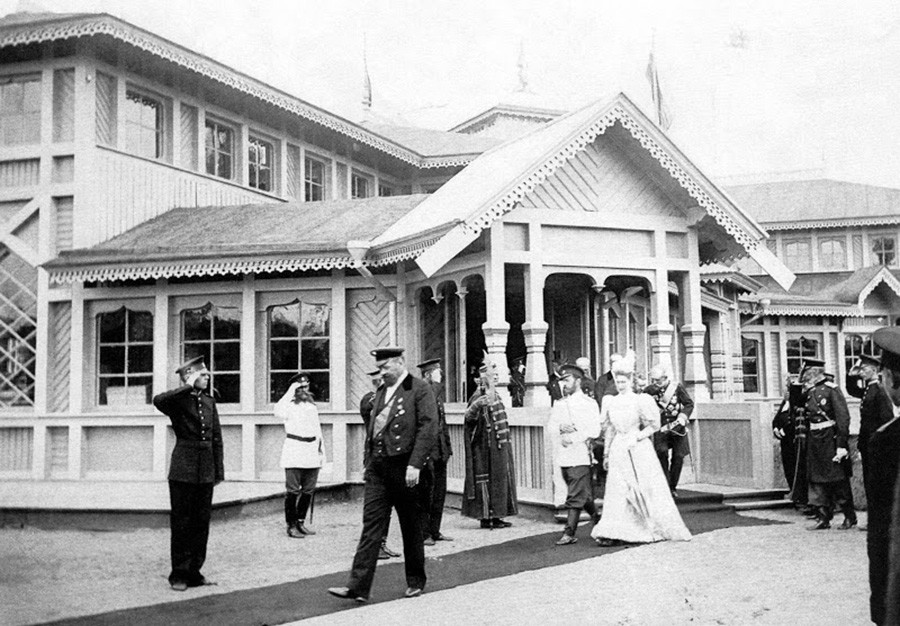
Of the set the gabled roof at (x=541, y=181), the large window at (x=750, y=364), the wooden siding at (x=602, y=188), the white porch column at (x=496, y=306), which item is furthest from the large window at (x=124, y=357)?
the large window at (x=750, y=364)

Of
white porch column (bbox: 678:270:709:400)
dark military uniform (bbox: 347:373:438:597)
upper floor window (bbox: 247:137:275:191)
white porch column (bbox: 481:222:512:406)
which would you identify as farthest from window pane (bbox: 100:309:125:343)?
dark military uniform (bbox: 347:373:438:597)

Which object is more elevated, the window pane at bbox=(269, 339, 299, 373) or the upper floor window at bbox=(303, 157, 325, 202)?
the upper floor window at bbox=(303, 157, 325, 202)

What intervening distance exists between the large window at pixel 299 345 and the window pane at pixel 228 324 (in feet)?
1.61

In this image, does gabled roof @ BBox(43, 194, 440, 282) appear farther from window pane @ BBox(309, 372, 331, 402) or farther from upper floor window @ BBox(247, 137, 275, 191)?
upper floor window @ BBox(247, 137, 275, 191)

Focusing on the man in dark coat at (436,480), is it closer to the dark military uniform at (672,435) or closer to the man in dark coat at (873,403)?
the dark military uniform at (672,435)

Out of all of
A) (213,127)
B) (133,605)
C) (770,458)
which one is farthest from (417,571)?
(213,127)

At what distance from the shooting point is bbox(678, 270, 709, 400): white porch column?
13.3 metres

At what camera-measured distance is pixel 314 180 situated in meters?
20.0

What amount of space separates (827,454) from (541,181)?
4.58 meters

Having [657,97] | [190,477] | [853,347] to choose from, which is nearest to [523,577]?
[190,477]

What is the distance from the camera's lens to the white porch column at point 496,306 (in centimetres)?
1166

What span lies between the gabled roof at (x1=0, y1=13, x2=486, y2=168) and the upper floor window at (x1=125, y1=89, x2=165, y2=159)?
40.7 inches

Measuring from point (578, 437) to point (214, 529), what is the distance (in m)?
4.23

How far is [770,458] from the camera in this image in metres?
12.1
